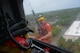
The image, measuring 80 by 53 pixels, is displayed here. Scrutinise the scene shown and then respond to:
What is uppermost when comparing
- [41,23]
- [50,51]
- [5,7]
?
[5,7]

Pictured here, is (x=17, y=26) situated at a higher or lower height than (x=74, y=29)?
higher

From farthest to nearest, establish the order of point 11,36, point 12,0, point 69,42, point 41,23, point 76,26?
point 69,42
point 76,26
point 41,23
point 12,0
point 11,36

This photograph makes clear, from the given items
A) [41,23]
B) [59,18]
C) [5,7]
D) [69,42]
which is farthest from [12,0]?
[59,18]

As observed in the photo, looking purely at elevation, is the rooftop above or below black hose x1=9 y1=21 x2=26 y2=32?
below

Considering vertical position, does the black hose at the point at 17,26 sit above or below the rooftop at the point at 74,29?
above

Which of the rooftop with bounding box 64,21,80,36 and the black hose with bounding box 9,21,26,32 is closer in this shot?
the black hose with bounding box 9,21,26,32

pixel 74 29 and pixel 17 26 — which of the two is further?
pixel 74 29

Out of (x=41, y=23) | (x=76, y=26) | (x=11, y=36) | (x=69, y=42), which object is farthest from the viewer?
(x=69, y=42)

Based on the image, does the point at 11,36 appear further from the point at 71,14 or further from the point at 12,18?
the point at 71,14

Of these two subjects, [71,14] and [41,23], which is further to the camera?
[71,14]

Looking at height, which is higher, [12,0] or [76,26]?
[12,0]

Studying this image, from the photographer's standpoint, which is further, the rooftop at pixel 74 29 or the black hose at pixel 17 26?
the rooftop at pixel 74 29
